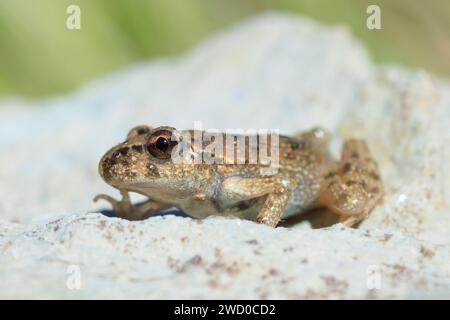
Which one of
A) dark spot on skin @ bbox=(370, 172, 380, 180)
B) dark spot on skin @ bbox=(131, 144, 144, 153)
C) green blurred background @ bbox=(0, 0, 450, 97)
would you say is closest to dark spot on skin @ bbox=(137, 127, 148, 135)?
dark spot on skin @ bbox=(131, 144, 144, 153)

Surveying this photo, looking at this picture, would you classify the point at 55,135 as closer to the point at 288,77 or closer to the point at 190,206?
the point at 288,77

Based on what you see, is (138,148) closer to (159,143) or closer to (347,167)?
(159,143)

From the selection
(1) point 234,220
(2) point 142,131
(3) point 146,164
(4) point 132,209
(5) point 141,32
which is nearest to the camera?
(1) point 234,220

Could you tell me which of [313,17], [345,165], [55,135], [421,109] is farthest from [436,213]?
[313,17]

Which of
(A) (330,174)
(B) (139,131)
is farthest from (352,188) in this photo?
(B) (139,131)

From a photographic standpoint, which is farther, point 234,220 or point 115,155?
point 115,155

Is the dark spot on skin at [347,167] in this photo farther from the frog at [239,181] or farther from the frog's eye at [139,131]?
the frog's eye at [139,131]

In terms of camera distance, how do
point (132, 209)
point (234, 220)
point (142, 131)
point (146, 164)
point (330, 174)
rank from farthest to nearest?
point (330, 174)
point (132, 209)
point (142, 131)
point (146, 164)
point (234, 220)

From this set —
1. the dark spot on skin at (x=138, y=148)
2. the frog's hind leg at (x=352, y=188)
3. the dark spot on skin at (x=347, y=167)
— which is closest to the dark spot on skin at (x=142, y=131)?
the dark spot on skin at (x=138, y=148)
